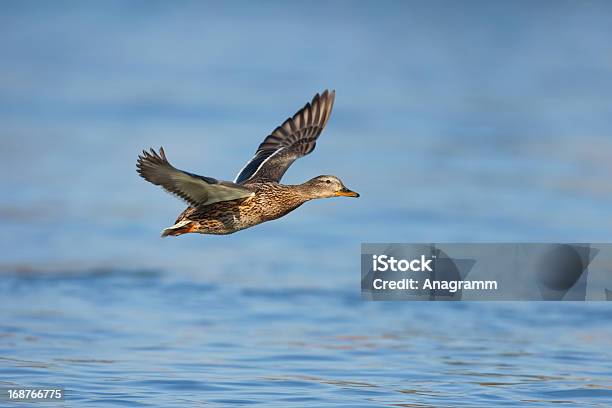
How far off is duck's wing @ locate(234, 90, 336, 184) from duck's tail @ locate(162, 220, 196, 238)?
1.43 m

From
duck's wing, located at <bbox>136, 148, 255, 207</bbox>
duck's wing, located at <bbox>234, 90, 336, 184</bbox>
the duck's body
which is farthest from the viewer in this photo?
duck's wing, located at <bbox>234, 90, 336, 184</bbox>

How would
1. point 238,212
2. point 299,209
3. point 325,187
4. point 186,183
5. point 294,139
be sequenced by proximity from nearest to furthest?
1. point 186,183
2. point 238,212
3. point 325,187
4. point 294,139
5. point 299,209

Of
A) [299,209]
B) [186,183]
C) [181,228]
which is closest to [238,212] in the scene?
[181,228]

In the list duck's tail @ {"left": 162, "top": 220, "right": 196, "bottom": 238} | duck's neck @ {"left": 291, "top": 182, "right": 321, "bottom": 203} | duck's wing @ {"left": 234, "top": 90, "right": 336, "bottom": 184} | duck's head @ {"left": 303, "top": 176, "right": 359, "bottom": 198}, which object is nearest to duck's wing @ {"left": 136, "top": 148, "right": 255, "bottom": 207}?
duck's tail @ {"left": 162, "top": 220, "right": 196, "bottom": 238}

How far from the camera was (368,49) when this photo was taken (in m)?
31.3

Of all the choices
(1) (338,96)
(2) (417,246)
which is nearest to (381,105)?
(1) (338,96)

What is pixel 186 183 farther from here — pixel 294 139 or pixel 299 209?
pixel 299 209

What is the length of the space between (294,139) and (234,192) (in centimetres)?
213

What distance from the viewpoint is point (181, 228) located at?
9.37 m

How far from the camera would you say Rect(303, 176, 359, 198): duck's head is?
10039 millimetres

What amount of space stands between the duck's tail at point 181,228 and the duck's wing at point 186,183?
140 mm

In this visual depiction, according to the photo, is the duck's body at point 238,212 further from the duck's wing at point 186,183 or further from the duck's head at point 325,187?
the duck's head at point 325,187

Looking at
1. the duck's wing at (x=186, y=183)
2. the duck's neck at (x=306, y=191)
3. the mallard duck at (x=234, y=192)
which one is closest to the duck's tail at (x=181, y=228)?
the mallard duck at (x=234, y=192)

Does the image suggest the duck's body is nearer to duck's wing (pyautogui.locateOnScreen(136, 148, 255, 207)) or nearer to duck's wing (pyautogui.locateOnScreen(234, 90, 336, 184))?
duck's wing (pyautogui.locateOnScreen(136, 148, 255, 207))
